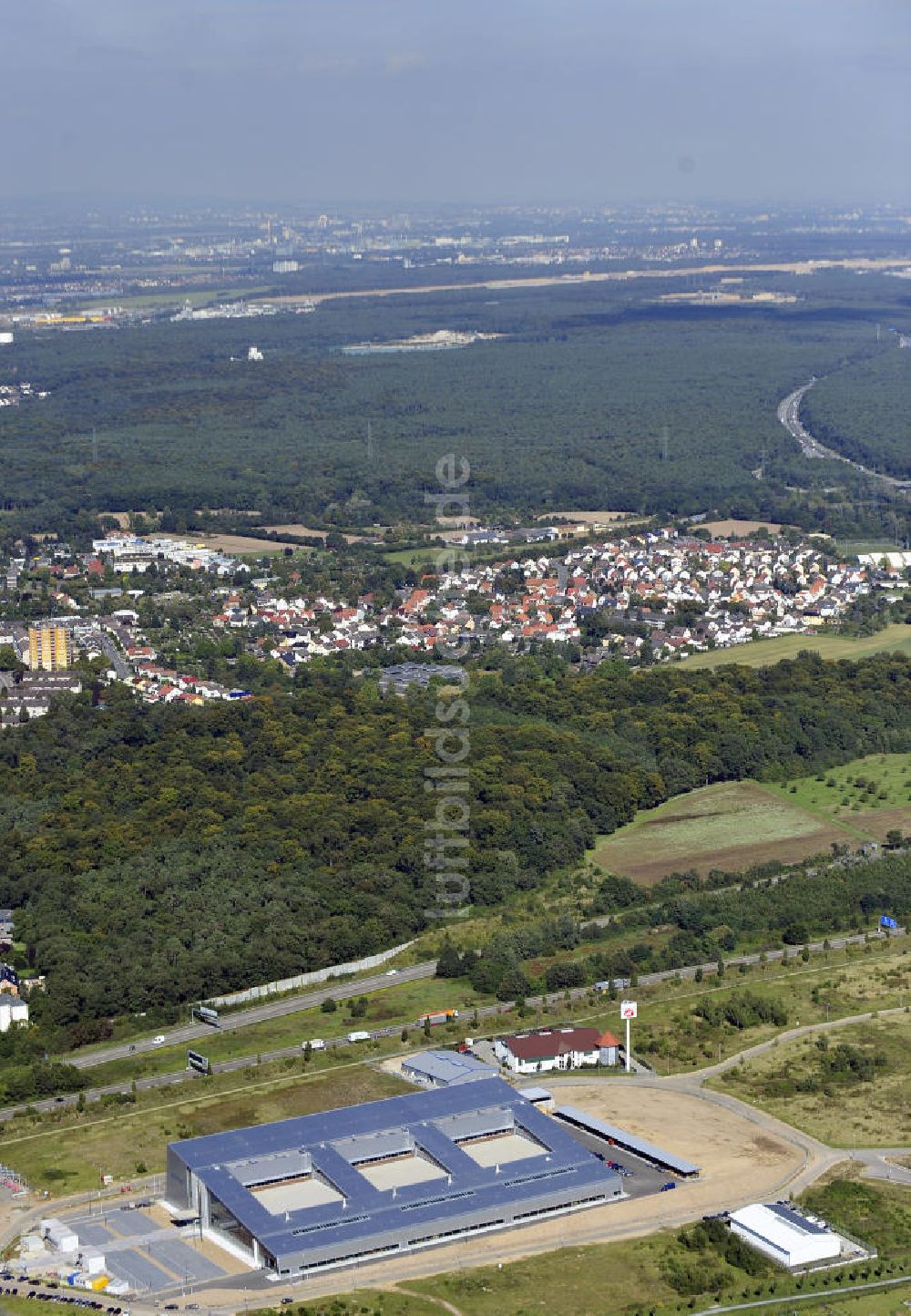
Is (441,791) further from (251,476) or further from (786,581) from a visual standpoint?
(251,476)

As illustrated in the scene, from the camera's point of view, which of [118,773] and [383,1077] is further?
[118,773]

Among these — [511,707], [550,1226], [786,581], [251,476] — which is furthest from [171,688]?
[251,476]

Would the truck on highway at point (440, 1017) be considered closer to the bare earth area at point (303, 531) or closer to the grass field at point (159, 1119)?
the grass field at point (159, 1119)

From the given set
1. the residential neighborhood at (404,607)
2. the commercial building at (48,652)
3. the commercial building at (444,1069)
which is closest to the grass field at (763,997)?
the commercial building at (444,1069)

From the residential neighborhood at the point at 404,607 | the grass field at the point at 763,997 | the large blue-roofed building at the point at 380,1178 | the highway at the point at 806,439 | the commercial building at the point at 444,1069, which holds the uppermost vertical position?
the highway at the point at 806,439

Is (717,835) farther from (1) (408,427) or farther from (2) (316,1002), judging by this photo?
(1) (408,427)

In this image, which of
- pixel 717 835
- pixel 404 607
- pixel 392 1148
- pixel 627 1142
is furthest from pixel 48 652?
pixel 627 1142

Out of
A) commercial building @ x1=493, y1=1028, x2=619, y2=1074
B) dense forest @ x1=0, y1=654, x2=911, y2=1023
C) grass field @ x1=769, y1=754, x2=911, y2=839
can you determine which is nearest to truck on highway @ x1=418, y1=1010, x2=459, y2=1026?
commercial building @ x1=493, y1=1028, x2=619, y2=1074
